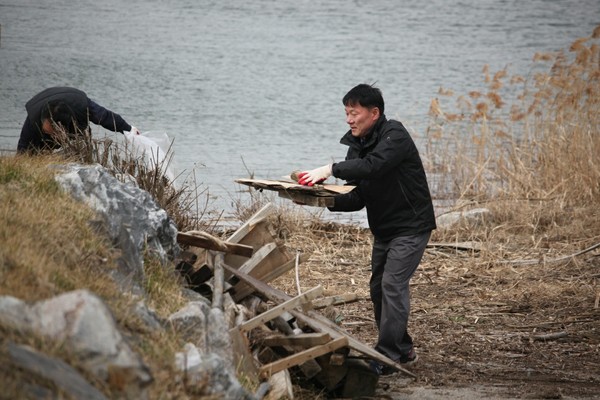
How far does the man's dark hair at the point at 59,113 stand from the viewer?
8.09m

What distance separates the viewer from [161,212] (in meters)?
6.31

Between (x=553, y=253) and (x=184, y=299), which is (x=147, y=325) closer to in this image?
(x=184, y=299)

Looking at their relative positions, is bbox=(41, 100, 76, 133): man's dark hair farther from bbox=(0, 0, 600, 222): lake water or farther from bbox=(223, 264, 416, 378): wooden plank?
bbox=(0, 0, 600, 222): lake water

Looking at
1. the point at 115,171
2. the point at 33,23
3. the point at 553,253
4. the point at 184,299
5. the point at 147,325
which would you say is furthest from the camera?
the point at 33,23

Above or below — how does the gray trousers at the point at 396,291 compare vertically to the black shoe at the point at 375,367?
above

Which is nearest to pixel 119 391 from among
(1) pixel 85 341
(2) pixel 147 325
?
(1) pixel 85 341

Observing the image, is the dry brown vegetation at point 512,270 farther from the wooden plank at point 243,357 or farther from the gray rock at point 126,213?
the gray rock at point 126,213

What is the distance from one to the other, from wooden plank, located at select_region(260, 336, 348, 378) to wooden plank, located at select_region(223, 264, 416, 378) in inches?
5.5

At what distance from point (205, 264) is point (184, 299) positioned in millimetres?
679

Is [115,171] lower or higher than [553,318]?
higher

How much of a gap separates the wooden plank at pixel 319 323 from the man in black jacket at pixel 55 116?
7.79 ft

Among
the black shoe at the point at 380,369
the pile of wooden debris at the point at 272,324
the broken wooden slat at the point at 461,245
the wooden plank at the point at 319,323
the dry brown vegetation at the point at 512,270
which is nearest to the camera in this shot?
the pile of wooden debris at the point at 272,324

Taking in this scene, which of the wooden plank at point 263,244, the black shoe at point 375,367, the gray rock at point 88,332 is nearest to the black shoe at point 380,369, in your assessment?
the black shoe at point 375,367

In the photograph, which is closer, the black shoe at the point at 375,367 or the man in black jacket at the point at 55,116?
the black shoe at the point at 375,367
